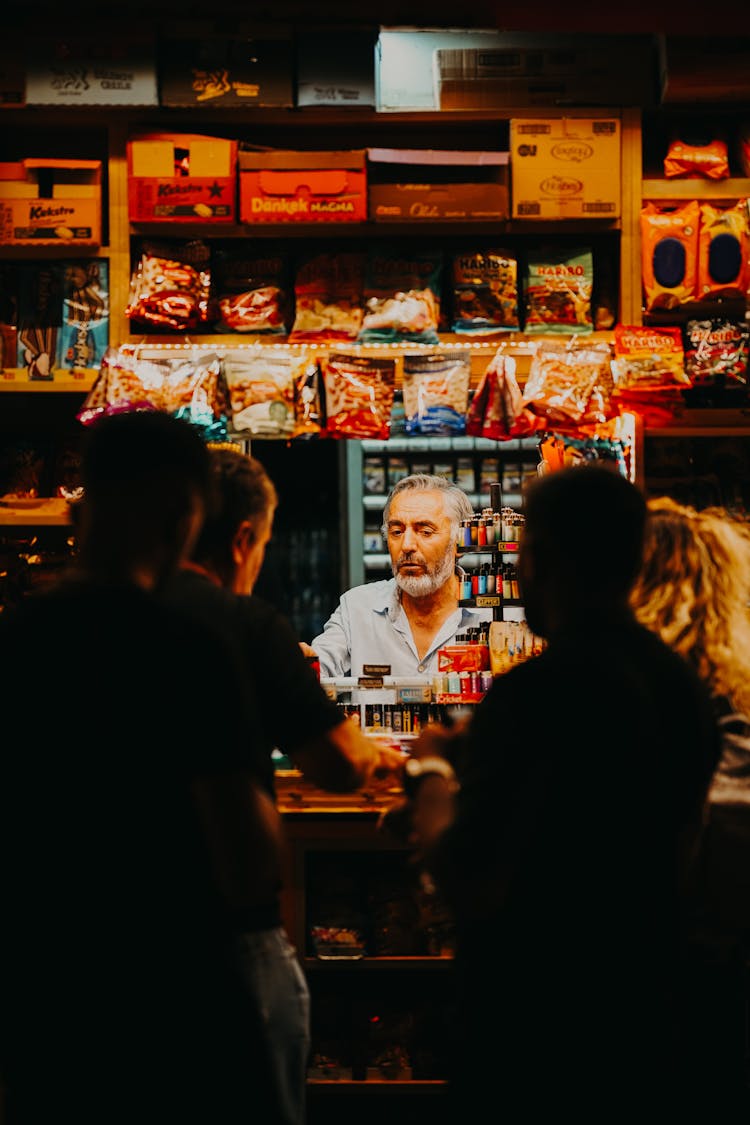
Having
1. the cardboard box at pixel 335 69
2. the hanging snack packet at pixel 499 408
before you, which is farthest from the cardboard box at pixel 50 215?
the hanging snack packet at pixel 499 408

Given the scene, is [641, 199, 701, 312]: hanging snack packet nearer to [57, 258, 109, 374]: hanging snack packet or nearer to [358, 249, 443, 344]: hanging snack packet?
[358, 249, 443, 344]: hanging snack packet

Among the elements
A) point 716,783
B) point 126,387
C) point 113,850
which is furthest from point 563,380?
point 113,850

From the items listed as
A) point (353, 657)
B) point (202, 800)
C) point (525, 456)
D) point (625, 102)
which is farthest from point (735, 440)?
point (202, 800)

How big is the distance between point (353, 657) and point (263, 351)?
127 cm

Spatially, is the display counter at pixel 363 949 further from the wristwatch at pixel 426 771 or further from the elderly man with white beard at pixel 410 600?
the elderly man with white beard at pixel 410 600

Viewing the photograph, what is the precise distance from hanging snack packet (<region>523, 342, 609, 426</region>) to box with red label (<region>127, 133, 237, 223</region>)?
111cm

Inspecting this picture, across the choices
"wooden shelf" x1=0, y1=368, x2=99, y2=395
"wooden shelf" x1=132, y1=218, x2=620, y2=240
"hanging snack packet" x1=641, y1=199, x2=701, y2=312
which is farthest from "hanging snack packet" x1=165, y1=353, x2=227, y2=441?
"hanging snack packet" x1=641, y1=199, x2=701, y2=312

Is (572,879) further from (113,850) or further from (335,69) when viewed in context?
(335,69)

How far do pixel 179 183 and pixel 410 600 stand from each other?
1700 millimetres

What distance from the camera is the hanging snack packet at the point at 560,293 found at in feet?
12.6

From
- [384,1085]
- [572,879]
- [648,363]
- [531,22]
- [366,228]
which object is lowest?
[384,1085]

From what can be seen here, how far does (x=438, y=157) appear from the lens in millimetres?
3820

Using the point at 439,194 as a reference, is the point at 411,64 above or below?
above

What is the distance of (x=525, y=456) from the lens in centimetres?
612
